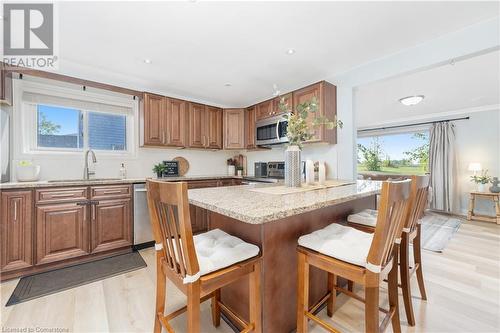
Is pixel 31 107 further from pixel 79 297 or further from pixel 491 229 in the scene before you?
pixel 491 229

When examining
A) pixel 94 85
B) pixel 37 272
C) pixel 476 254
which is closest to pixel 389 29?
pixel 476 254

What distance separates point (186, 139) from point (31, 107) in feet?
6.36

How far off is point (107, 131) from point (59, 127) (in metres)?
0.54

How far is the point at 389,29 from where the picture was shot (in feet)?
6.39

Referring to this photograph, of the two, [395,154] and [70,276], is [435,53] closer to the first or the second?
[70,276]

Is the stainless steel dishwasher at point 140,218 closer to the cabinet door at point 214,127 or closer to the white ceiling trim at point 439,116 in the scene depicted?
the cabinet door at point 214,127

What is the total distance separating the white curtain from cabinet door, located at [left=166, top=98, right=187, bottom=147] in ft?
18.6

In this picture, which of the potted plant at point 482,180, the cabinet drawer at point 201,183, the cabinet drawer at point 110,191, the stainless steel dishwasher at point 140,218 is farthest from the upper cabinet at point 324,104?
the potted plant at point 482,180

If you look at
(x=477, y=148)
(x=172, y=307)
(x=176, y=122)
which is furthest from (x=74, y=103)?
(x=477, y=148)

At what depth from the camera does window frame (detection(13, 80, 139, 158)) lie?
2.61 metres

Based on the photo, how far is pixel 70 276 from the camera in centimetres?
218

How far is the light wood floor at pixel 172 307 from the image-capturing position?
151 cm

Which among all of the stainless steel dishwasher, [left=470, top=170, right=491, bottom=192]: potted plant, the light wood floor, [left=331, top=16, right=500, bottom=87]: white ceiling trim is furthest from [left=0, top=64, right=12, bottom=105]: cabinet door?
[left=470, top=170, right=491, bottom=192]: potted plant

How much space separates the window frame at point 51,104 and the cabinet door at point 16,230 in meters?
0.80
